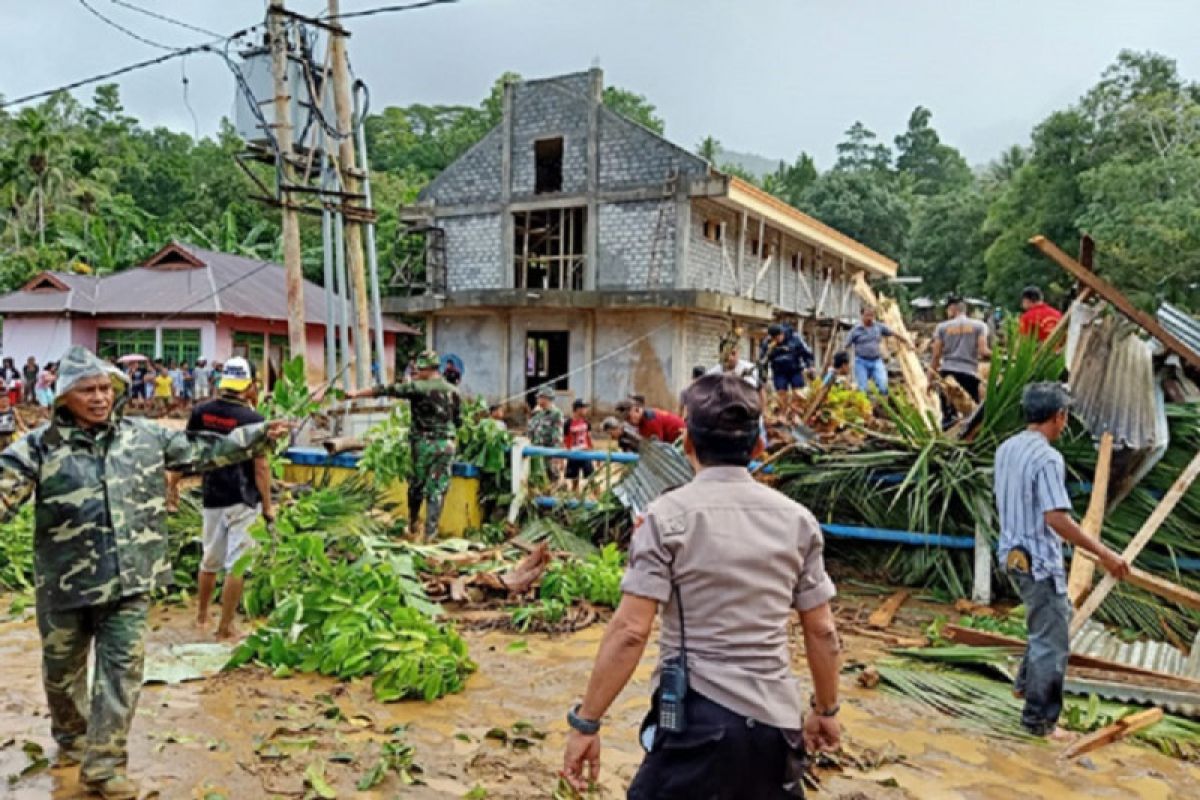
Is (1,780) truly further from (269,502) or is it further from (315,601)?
(269,502)

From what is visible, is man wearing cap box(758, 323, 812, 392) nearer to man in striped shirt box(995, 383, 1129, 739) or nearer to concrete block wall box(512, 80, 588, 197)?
man in striped shirt box(995, 383, 1129, 739)

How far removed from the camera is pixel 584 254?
71.5ft

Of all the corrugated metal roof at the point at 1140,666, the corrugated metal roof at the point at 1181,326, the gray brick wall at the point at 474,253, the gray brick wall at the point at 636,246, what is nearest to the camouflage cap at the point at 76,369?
the corrugated metal roof at the point at 1140,666

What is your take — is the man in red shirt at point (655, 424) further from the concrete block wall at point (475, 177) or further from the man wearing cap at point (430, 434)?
the concrete block wall at point (475, 177)

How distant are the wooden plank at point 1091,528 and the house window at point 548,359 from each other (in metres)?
16.8

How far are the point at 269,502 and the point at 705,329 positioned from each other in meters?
16.7

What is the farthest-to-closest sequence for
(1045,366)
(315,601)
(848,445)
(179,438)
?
(848,445) < (1045,366) < (315,601) < (179,438)

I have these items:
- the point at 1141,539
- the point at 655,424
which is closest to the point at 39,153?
the point at 655,424

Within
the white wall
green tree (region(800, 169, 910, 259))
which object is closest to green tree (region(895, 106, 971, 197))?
green tree (region(800, 169, 910, 259))

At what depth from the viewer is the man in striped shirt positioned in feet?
13.2

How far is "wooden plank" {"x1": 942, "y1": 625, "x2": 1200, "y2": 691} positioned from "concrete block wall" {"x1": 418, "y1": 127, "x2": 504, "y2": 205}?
751 inches

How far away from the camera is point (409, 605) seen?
533 centimetres

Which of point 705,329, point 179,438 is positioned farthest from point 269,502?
point 705,329

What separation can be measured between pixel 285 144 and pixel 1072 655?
10.5m
